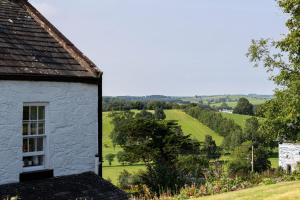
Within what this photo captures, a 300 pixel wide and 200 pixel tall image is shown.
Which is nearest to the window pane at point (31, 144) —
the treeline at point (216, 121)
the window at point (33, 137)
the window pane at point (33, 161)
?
the window at point (33, 137)

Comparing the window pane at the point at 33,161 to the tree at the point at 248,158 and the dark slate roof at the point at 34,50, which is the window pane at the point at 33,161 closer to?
the dark slate roof at the point at 34,50

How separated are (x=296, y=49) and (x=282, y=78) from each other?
1.85 metres

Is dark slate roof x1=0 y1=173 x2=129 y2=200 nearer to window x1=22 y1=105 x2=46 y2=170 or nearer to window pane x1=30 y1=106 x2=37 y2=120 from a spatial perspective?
window x1=22 y1=105 x2=46 y2=170

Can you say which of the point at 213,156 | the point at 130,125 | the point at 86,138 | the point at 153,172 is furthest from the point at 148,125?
the point at 213,156

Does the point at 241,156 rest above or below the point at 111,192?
below

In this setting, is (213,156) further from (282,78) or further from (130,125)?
(282,78)

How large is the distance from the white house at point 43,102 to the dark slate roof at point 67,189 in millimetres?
300

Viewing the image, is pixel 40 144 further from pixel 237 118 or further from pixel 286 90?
pixel 237 118

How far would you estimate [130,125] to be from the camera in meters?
45.9

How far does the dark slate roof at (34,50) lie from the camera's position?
42.4 feet

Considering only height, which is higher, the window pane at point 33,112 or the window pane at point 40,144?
the window pane at point 33,112

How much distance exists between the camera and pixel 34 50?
14.3 meters

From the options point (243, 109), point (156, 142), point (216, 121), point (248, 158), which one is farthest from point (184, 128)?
point (156, 142)

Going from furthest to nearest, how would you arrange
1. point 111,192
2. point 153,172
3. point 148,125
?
point 148,125, point 153,172, point 111,192
